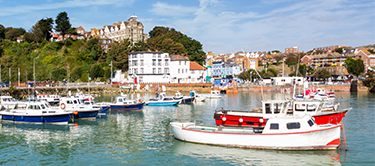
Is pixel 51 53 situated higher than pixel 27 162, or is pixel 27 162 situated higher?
pixel 51 53

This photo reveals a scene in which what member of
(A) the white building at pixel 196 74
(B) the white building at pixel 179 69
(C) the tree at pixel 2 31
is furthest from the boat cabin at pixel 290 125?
(C) the tree at pixel 2 31

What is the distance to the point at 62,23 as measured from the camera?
392 ft

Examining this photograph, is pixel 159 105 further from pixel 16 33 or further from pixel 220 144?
pixel 16 33

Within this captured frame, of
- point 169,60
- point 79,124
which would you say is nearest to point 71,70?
point 169,60

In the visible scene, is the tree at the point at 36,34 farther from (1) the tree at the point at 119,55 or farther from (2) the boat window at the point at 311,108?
(2) the boat window at the point at 311,108

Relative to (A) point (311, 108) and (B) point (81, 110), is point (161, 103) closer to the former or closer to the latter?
(B) point (81, 110)

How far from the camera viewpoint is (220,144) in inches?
931

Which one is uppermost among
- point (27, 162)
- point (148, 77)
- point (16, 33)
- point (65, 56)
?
point (16, 33)

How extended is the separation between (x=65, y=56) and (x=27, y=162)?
99.6 meters

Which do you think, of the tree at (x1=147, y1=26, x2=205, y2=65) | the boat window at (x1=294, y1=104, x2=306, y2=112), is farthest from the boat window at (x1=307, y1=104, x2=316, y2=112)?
the tree at (x1=147, y1=26, x2=205, y2=65)

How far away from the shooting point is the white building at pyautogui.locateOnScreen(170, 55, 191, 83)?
10950 cm

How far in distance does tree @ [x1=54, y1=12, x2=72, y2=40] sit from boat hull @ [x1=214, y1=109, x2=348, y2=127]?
106 metres

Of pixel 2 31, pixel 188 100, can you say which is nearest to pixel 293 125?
pixel 188 100

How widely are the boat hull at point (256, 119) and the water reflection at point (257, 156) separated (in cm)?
771
